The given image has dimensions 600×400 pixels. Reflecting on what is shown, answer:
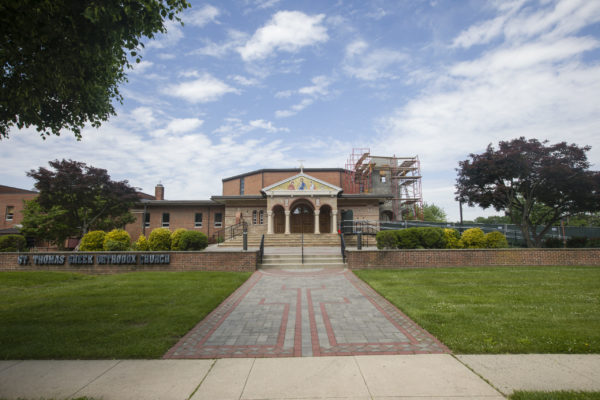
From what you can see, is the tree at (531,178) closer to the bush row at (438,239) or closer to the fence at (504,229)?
the fence at (504,229)

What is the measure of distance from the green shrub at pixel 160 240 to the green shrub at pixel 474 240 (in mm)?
14972

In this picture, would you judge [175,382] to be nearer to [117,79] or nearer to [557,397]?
[557,397]

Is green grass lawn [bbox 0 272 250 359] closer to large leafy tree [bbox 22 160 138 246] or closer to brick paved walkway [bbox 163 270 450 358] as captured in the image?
brick paved walkway [bbox 163 270 450 358]

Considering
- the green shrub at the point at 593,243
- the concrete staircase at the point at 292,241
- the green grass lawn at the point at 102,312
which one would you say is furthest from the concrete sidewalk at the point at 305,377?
the concrete staircase at the point at 292,241

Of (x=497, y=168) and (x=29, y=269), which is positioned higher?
(x=497, y=168)

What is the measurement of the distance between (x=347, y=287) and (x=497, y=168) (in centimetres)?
1317

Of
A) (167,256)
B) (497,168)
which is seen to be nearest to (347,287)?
(167,256)

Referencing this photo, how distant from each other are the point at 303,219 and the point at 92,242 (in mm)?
17282

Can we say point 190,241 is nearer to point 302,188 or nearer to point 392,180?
point 302,188

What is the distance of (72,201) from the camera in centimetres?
2158

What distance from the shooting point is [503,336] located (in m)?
5.11

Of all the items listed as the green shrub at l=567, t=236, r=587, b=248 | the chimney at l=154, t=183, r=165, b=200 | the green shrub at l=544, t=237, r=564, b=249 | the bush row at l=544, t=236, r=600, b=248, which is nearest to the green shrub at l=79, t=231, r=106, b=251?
the chimney at l=154, t=183, r=165, b=200

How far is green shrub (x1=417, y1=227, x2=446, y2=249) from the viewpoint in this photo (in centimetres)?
1427

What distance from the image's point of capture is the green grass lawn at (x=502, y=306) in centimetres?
485
